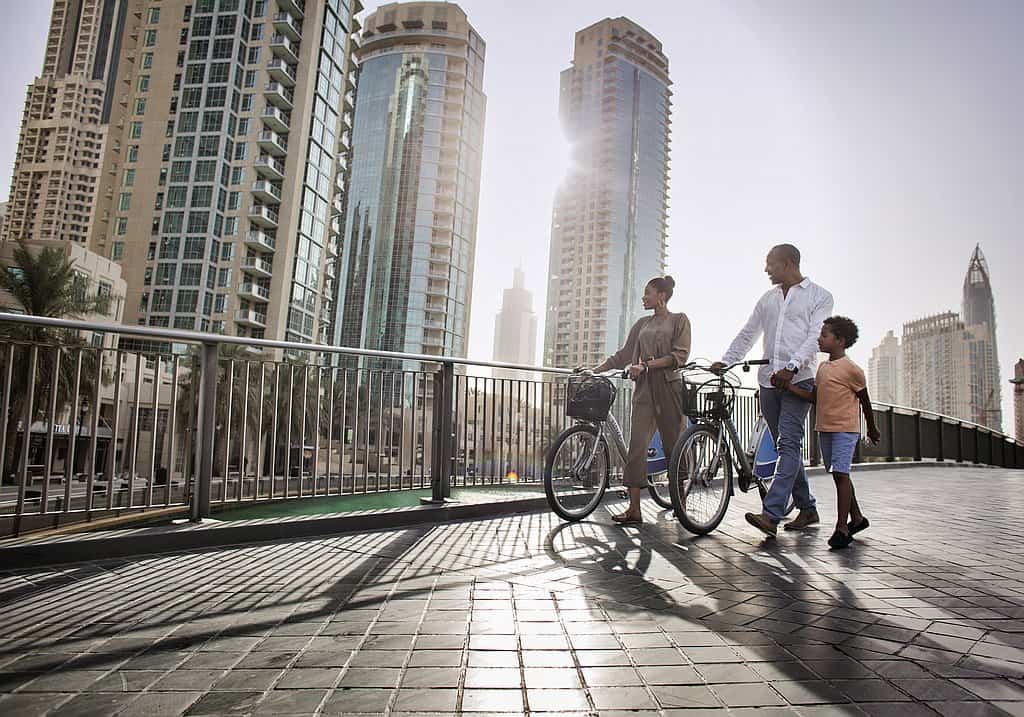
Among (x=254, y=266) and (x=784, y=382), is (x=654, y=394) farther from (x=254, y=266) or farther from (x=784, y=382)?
(x=254, y=266)

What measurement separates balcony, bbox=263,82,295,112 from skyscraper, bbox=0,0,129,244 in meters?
96.7

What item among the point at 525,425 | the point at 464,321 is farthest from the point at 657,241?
the point at 525,425

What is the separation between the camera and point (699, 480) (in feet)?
16.3

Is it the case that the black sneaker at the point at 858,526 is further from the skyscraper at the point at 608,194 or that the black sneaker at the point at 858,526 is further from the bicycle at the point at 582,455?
the skyscraper at the point at 608,194

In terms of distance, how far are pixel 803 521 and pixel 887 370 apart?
191686 millimetres

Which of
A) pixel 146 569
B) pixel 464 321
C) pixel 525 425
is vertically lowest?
pixel 146 569

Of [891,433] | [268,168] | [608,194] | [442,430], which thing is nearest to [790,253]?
[442,430]

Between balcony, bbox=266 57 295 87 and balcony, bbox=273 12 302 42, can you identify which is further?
balcony, bbox=273 12 302 42

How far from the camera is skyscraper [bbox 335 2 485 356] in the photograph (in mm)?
108000

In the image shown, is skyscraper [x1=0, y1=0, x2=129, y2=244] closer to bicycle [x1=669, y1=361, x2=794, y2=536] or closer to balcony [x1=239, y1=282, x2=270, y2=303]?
balcony [x1=239, y1=282, x2=270, y2=303]

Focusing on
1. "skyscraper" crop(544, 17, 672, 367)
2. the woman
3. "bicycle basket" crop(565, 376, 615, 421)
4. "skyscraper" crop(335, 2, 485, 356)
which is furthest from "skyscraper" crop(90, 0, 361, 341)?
"skyscraper" crop(544, 17, 672, 367)

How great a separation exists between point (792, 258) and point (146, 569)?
16.4 feet

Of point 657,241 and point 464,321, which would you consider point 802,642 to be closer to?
point 464,321

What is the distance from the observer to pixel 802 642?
2439 millimetres
